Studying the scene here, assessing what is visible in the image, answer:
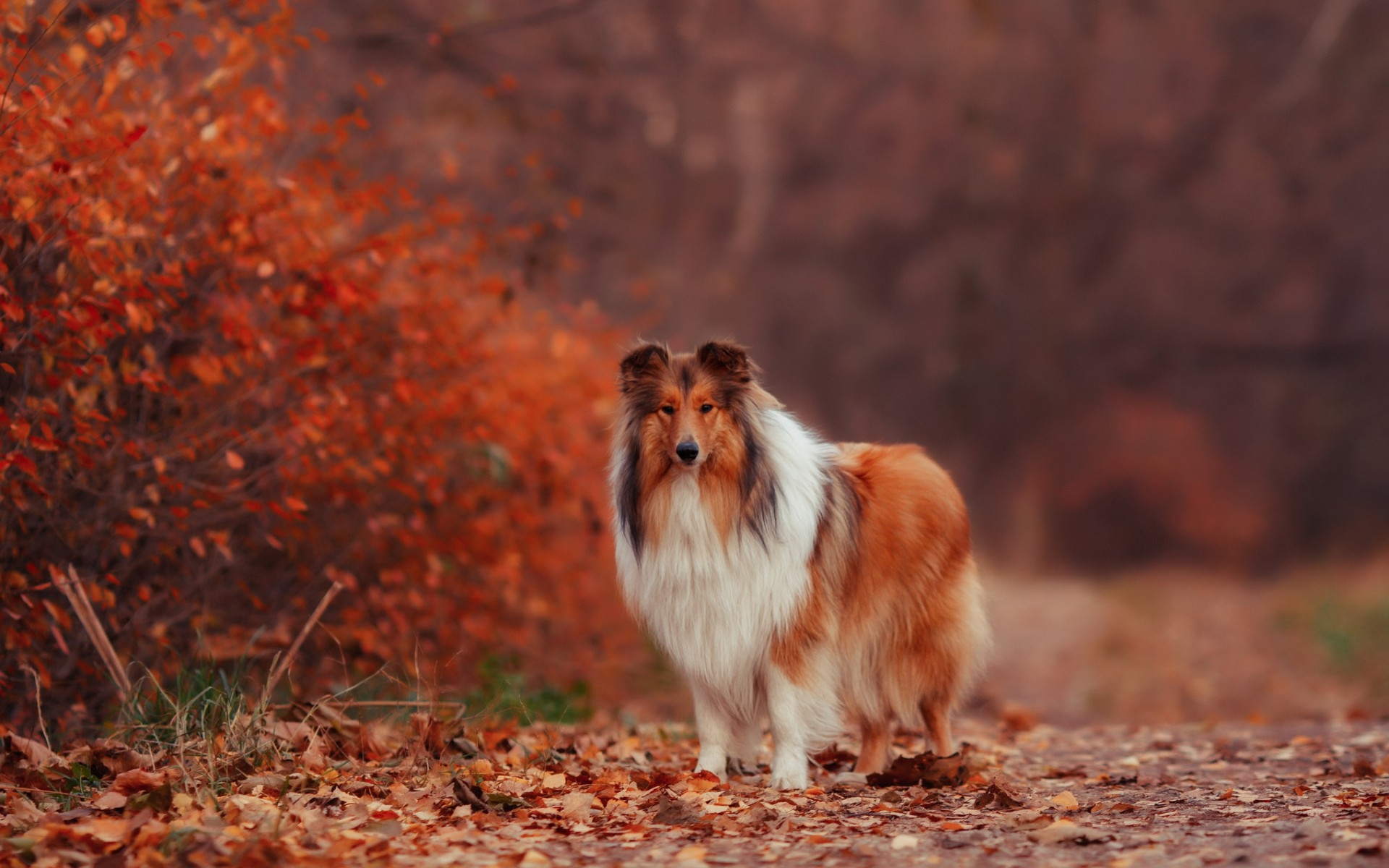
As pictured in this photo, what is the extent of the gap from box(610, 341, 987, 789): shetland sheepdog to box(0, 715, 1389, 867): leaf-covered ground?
13.5 inches

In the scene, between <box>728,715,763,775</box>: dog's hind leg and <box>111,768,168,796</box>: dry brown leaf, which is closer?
<box>111,768,168,796</box>: dry brown leaf

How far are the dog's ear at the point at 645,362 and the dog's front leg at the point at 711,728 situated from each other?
1282mm

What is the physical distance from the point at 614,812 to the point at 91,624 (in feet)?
8.18

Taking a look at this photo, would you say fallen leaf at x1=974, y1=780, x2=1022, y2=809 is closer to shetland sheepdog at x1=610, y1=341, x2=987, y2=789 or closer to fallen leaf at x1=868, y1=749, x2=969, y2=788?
fallen leaf at x1=868, y1=749, x2=969, y2=788

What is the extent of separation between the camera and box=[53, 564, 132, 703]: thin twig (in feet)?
17.8

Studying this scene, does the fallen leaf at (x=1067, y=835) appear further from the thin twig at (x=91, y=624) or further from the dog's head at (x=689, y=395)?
the thin twig at (x=91, y=624)

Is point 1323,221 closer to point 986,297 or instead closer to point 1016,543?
point 986,297

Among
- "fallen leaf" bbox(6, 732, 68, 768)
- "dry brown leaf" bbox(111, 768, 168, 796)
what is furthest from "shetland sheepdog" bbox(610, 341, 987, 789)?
"fallen leaf" bbox(6, 732, 68, 768)

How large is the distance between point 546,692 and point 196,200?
3.31 m

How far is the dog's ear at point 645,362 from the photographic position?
543 cm

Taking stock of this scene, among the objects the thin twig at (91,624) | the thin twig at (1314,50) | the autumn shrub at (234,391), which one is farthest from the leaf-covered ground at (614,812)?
the thin twig at (1314,50)

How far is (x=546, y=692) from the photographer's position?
780 cm

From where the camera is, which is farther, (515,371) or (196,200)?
(515,371)

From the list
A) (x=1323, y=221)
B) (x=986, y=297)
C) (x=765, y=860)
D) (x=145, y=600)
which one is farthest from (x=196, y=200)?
(x=1323, y=221)
